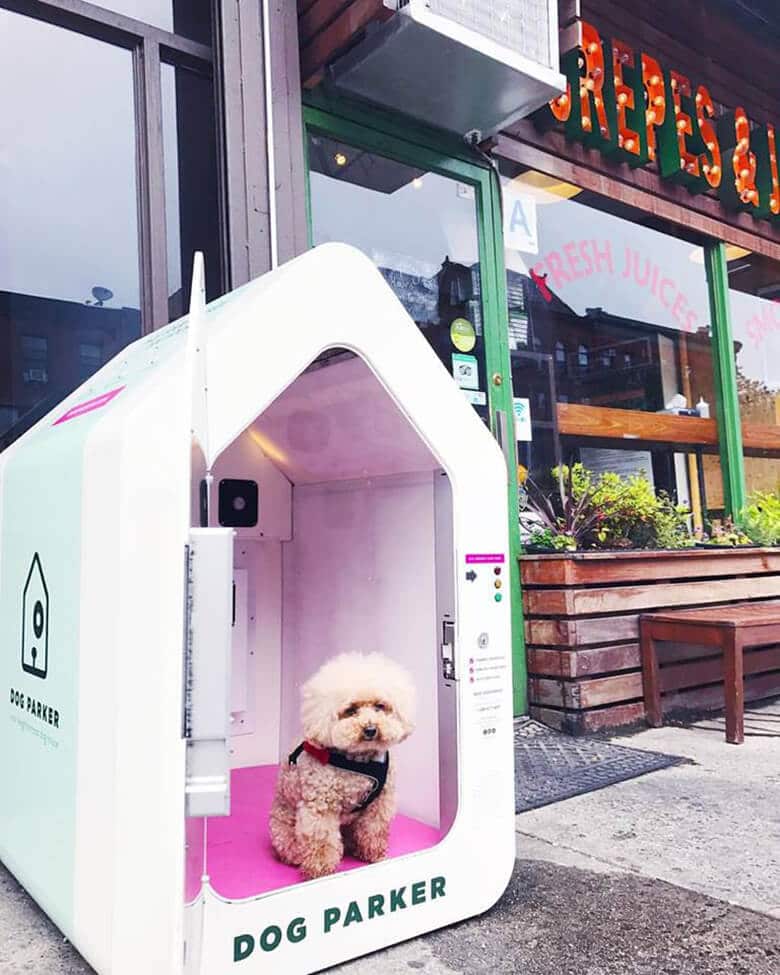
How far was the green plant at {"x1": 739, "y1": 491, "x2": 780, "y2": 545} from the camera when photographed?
18.9 ft

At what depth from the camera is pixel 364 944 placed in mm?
2020

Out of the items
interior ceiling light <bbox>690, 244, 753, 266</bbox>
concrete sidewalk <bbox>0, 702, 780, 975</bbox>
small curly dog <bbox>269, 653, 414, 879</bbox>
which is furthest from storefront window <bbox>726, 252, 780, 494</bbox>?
small curly dog <bbox>269, 653, 414, 879</bbox>

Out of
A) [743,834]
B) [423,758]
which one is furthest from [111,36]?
[743,834]

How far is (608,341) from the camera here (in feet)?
18.8

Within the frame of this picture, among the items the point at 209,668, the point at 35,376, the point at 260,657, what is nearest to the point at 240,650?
the point at 260,657

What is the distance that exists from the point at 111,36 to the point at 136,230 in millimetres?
871

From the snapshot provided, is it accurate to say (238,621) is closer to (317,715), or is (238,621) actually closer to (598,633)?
(317,715)

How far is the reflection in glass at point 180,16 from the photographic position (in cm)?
382

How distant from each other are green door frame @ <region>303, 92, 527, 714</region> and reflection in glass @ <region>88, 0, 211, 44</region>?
0.58 metres

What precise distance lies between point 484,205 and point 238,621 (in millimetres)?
2950

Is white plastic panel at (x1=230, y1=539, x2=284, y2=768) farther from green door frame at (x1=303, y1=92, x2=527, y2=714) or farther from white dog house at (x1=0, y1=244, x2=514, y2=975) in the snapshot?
green door frame at (x1=303, y1=92, x2=527, y2=714)

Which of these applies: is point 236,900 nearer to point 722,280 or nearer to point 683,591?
point 683,591

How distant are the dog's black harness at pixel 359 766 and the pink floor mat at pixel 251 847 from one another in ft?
0.57

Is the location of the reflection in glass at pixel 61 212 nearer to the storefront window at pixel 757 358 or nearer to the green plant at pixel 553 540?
the green plant at pixel 553 540
